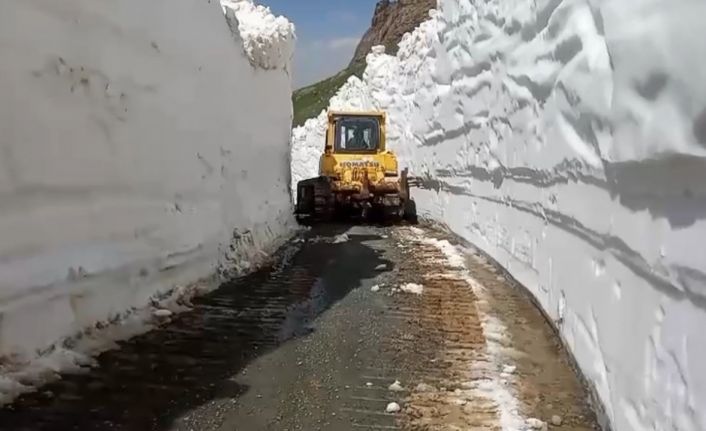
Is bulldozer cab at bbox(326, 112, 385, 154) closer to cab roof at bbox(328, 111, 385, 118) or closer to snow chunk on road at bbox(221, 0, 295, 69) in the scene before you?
cab roof at bbox(328, 111, 385, 118)

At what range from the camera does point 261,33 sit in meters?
11.5

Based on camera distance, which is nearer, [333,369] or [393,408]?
[393,408]

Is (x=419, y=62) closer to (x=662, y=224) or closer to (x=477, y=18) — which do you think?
(x=477, y=18)

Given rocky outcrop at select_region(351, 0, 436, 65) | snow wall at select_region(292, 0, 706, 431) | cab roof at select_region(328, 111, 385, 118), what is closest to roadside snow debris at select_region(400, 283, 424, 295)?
snow wall at select_region(292, 0, 706, 431)

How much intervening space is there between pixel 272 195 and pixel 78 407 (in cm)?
828

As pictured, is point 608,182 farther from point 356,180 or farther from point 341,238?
point 356,180

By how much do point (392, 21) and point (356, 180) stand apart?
52300 millimetres

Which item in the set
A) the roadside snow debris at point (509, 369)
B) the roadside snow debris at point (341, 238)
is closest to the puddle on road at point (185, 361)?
the roadside snow debris at point (509, 369)

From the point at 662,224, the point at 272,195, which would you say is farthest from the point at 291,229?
the point at 662,224

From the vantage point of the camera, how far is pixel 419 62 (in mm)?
19578

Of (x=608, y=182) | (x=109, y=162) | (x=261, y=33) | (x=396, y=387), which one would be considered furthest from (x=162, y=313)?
(x=261, y=33)

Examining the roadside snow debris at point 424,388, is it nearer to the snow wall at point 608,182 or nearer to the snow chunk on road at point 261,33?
the snow wall at point 608,182

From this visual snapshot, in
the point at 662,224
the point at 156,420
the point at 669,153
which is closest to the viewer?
the point at 669,153

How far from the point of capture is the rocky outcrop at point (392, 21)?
6116cm
